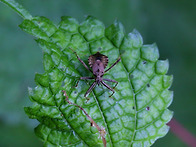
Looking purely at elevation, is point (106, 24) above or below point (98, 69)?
above

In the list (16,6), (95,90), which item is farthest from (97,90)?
(16,6)

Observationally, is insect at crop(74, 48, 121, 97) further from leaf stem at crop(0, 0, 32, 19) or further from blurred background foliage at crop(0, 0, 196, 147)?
blurred background foliage at crop(0, 0, 196, 147)

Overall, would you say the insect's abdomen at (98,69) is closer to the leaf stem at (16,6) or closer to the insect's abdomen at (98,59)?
the insect's abdomen at (98,59)

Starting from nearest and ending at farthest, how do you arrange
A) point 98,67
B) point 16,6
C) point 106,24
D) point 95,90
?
point 16,6, point 95,90, point 98,67, point 106,24

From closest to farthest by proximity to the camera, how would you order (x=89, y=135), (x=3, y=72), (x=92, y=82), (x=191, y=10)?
(x=89, y=135), (x=92, y=82), (x=3, y=72), (x=191, y=10)

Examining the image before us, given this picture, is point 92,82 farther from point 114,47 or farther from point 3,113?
point 3,113

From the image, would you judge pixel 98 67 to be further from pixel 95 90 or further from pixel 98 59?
pixel 95 90

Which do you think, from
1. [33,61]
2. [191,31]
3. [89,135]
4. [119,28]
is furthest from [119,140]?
[191,31]
